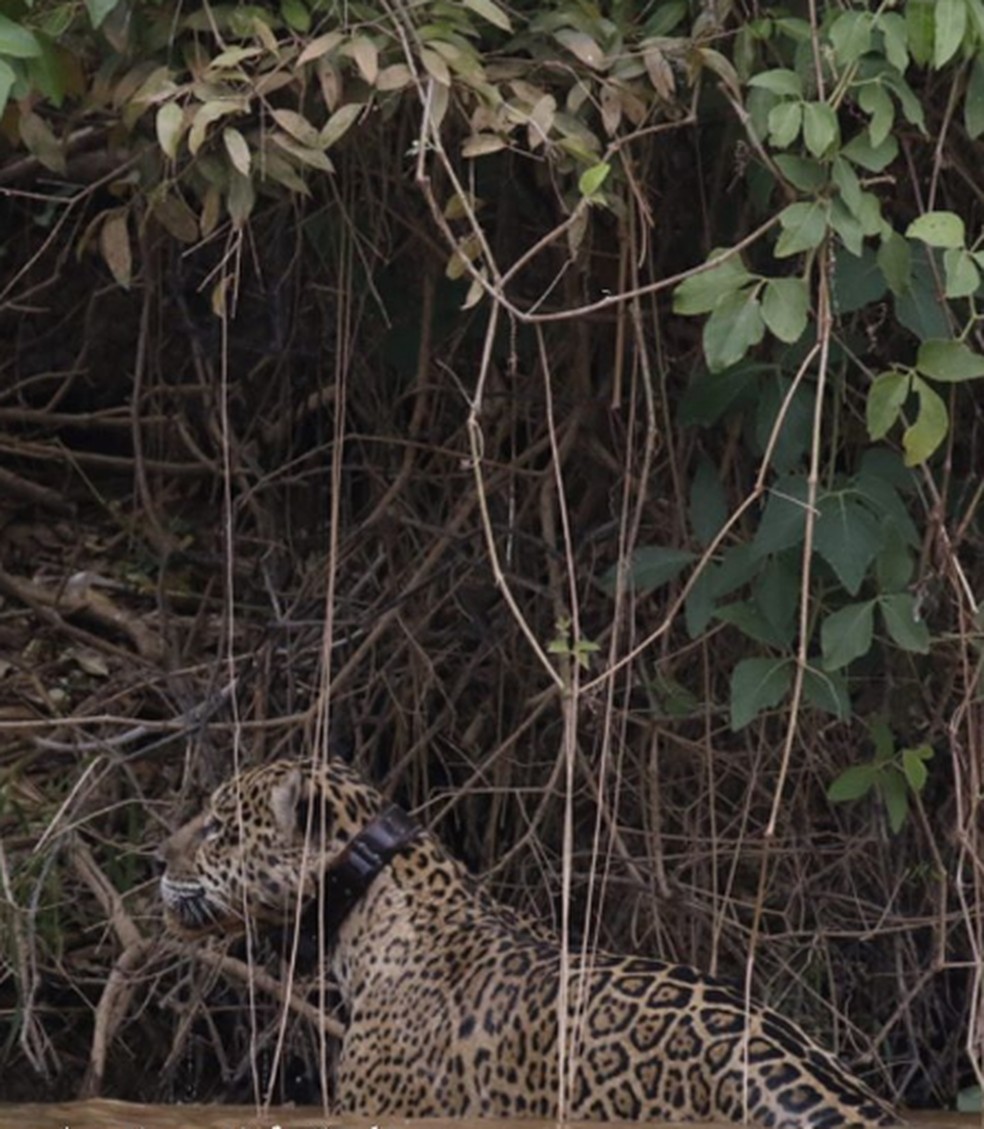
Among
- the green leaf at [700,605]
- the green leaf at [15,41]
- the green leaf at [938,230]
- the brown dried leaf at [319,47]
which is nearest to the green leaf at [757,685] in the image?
the green leaf at [700,605]

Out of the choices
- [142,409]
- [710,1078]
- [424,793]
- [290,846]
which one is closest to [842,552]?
[710,1078]

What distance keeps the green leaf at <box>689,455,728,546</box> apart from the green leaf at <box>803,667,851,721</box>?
12.3 inches

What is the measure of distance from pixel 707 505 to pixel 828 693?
41cm

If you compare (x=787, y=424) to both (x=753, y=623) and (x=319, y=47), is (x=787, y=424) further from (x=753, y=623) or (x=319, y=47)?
(x=319, y=47)

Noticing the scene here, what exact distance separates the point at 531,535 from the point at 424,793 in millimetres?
625

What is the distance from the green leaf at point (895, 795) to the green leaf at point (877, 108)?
1.24 metres

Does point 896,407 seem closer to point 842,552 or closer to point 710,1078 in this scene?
point 842,552

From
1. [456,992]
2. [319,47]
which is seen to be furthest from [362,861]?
[319,47]

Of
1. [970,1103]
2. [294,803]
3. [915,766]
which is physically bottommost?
[970,1103]

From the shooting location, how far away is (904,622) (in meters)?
5.04

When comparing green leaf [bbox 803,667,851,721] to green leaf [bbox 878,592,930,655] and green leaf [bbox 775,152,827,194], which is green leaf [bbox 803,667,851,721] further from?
green leaf [bbox 775,152,827,194]

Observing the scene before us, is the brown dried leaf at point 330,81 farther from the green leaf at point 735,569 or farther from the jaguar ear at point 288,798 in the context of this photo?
the jaguar ear at point 288,798

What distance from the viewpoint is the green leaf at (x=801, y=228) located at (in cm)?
463

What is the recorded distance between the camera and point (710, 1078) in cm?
484
